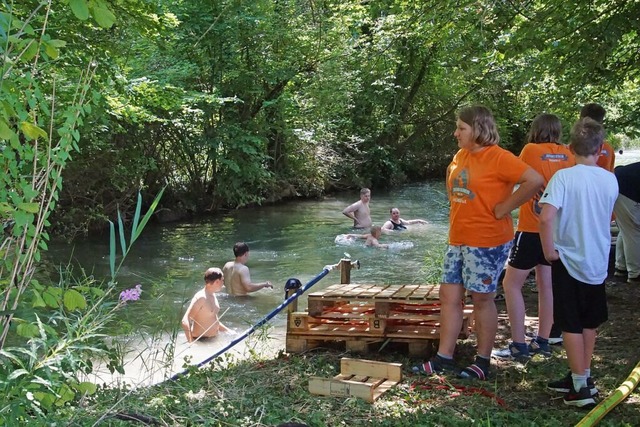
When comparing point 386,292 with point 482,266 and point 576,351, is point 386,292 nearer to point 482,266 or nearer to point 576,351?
point 482,266

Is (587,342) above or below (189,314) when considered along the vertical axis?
above

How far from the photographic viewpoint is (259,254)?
51.1ft

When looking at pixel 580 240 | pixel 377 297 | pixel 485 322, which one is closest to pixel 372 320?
pixel 377 297

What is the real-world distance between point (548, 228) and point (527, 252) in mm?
1182

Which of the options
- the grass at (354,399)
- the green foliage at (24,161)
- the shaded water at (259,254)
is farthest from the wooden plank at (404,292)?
the green foliage at (24,161)

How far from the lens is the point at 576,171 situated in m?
4.65

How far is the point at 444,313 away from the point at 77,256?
11.6 metres

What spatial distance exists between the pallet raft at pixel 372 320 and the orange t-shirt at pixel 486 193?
1.06 meters

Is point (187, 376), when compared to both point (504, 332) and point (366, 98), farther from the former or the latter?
point (366, 98)

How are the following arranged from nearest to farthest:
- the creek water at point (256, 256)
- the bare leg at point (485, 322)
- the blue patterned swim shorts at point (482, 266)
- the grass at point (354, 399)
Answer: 1. the grass at point (354, 399)
2. the blue patterned swim shorts at point (482, 266)
3. the bare leg at point (485, 322)
4. the creek water at point (256, 256)

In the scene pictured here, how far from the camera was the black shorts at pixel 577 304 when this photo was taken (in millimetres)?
4672

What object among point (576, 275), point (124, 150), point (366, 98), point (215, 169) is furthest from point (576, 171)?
point (366, 98)

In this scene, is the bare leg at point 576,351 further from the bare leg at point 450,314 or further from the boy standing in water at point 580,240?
the bare leg at point 450,314

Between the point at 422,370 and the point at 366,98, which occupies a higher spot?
the point at 366,98
